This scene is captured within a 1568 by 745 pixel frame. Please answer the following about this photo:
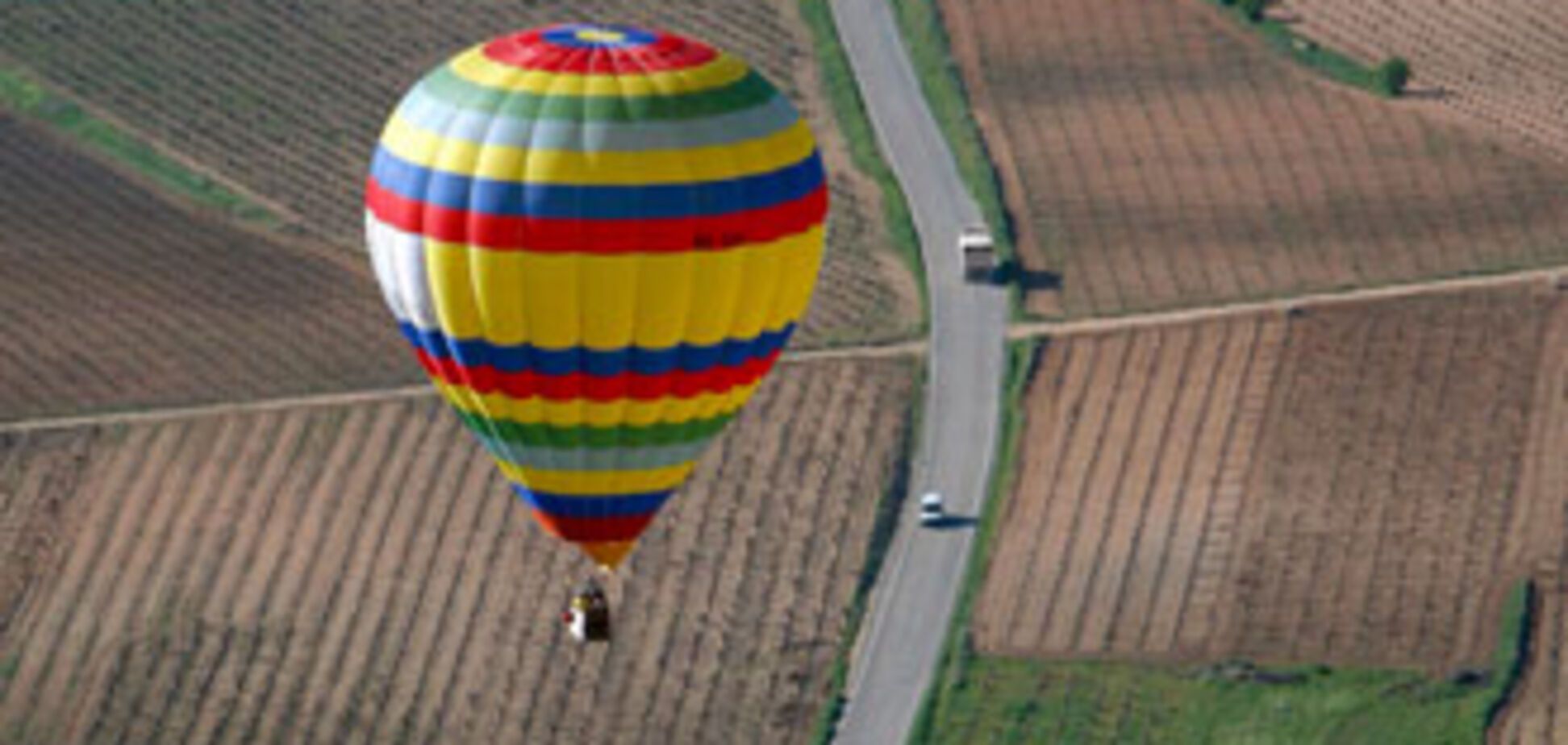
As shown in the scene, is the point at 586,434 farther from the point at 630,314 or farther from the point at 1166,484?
the point at 1166,484

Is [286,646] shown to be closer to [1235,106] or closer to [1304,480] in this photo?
[1304,480]

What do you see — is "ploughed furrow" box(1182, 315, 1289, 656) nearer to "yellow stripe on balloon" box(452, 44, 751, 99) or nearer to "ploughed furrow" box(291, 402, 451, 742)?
"ploughed furrow" box(291, 402, 451, 742)

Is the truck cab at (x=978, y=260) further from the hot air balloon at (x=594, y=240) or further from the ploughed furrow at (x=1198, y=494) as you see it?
the hot air balloon at (x=594, y=240)

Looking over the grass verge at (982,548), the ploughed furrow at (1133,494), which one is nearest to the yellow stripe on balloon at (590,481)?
the grass verge at (982,548)

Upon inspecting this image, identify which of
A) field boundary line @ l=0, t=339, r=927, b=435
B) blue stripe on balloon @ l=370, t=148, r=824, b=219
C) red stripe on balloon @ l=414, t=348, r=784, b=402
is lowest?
field boundary line @ l=0, t=339, r=927, b=435

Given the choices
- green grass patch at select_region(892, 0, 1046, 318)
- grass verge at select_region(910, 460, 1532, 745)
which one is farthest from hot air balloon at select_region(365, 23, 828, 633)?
green grass patch at select_region(892, 0, 1046, 318)

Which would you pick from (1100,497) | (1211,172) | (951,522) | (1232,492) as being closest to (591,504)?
(951,522)
